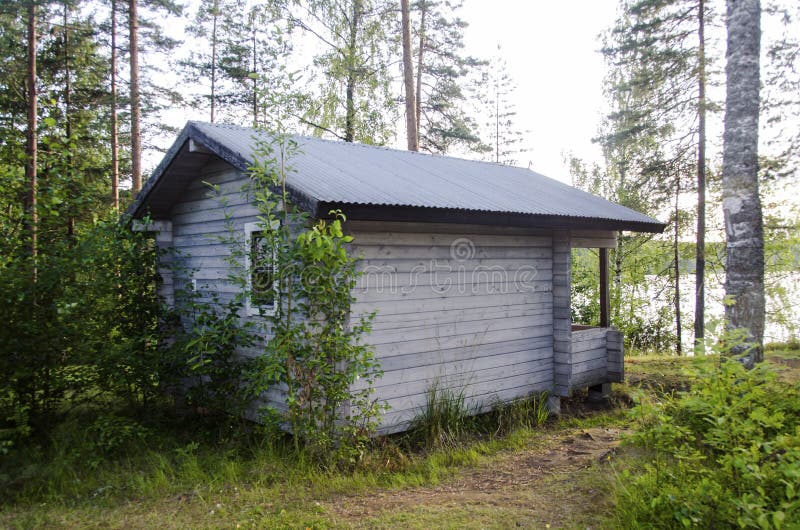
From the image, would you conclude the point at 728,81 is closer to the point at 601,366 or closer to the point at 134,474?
the point at 601,366

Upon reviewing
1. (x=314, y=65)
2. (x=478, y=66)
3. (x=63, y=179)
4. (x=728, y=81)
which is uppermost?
(x=478, y=66)

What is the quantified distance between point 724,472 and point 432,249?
379 centimetres

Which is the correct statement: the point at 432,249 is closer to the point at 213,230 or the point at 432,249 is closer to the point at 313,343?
the point at 313,343

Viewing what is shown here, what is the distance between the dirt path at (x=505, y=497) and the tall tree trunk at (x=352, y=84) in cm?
1293

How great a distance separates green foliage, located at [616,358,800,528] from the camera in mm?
3037

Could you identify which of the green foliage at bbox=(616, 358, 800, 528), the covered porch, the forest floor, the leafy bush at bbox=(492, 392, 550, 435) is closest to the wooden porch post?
the covered porch

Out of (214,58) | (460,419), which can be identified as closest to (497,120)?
(214,58)

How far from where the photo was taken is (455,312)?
675 cm

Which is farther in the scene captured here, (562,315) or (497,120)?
(497,120)

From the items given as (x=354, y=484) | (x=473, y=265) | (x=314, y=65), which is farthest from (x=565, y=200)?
(x=314, y=65)

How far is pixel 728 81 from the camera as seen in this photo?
19.6 ft

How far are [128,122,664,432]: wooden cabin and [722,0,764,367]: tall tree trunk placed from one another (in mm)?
2014

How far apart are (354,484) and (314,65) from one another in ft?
46.6

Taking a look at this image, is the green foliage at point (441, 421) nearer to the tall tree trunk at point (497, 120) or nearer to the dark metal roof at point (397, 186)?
the dark metal roof at point (397, 186)
